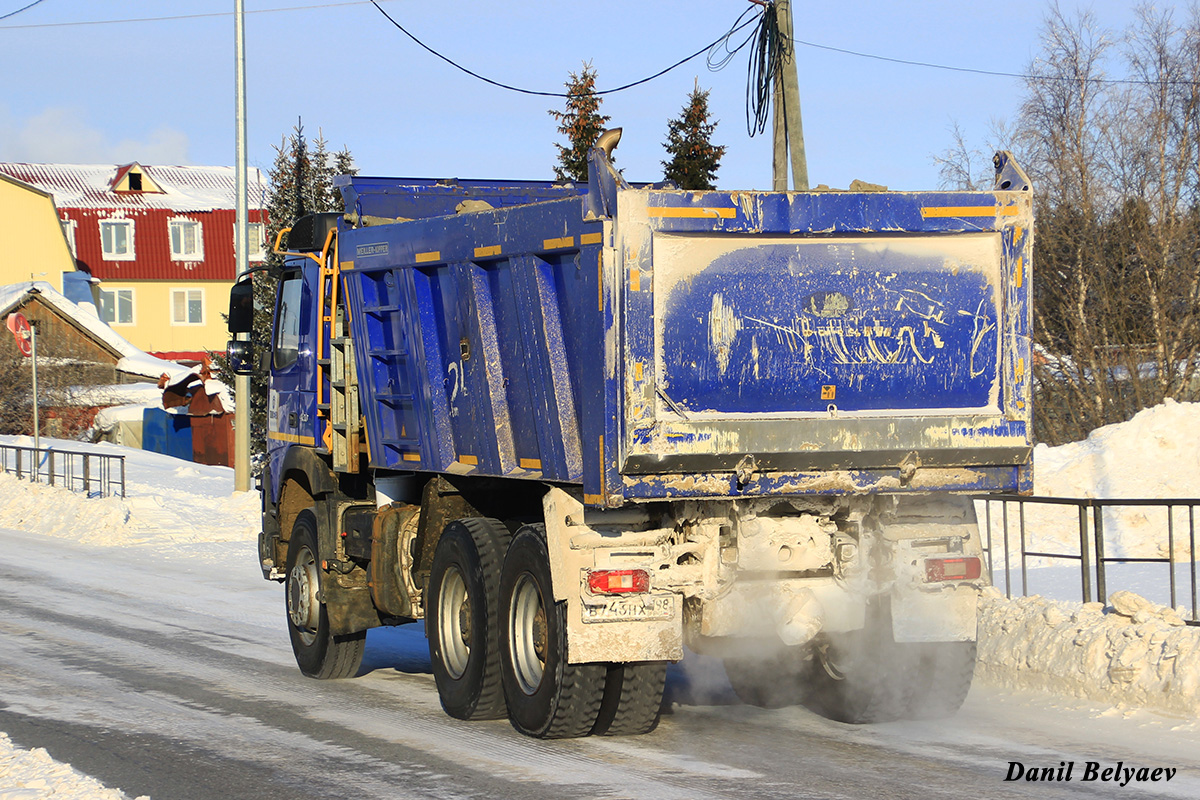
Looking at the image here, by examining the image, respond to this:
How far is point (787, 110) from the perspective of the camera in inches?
637

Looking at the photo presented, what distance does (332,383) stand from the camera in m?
9.87

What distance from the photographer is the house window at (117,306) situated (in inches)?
2393

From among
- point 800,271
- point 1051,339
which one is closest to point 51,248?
point 1051,339

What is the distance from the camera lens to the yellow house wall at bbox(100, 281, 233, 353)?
6109 cm

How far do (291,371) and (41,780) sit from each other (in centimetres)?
481

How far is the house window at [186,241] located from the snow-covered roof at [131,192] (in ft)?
2.31

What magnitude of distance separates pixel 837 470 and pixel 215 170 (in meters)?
65.9

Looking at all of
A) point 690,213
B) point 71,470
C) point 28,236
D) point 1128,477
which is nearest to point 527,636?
point 690,213

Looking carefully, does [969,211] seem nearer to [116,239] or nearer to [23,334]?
[23,334]

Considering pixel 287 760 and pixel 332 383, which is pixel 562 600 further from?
pixel 332 383

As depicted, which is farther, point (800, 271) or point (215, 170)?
point (215, 170)

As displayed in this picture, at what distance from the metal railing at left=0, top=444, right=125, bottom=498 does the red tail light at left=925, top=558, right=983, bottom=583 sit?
16.5 meters

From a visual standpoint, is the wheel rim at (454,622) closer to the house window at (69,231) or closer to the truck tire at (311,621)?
the truck tire at (311,621)

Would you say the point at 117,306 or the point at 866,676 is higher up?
the point at 117,306
